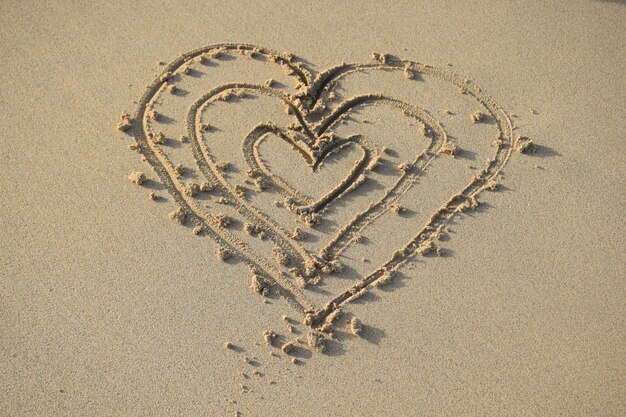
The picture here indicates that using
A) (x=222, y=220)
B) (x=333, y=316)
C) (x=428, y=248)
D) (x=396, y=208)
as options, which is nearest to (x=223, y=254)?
(x=222, y=220)

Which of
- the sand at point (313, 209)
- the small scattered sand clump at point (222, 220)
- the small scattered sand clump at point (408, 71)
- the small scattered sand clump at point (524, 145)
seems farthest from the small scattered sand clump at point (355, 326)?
the small scattered sand clump at point (408, 71)

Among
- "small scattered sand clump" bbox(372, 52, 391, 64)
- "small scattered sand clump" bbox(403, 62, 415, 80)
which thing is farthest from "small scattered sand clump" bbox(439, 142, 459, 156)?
"small scattered sand clump" bbox(372, 52, 391, 64)

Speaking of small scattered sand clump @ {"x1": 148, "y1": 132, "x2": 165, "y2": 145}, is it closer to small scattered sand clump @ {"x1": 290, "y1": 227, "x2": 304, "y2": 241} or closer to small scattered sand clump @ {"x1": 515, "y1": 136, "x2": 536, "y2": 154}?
small scattered sand clump @ {"x1": 290, "y1": 227, "x2": 304, "y2": 241}

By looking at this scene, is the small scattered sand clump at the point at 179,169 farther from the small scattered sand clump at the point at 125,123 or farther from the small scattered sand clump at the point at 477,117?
the small scattered sand clump at the point at 477,117

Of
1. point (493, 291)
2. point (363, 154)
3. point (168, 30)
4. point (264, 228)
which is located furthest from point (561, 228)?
point (168, 30)

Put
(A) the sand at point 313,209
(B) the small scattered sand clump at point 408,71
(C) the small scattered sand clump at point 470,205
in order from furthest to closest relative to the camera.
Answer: (B) the small scattered sand clump at point 408,71 → (C) the small scattered sand clump at point 470,205 → (A) the sand at point 313,209

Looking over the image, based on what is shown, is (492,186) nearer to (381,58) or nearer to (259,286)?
(381,58)
